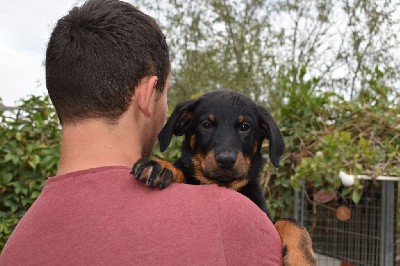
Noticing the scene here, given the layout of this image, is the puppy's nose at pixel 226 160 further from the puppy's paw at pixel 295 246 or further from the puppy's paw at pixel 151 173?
the puppy's paw at pixel 151 173

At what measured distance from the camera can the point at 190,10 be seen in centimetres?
1481

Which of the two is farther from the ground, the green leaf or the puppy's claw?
the puppy's claw

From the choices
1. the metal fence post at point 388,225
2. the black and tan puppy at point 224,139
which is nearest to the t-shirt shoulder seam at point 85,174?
the black and tan puppy at point 224,139

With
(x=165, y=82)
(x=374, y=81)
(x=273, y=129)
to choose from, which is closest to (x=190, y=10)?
(x=374, y=81)

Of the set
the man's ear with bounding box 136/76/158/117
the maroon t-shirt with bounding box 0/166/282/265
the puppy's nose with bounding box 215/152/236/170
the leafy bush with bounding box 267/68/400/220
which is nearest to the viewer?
the maroon t-shirt with bounding box 0/166/282/265

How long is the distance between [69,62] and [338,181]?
3.05 meters

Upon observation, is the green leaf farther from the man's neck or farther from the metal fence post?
the man's neck

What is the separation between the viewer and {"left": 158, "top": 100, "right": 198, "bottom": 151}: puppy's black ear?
2.58 meters

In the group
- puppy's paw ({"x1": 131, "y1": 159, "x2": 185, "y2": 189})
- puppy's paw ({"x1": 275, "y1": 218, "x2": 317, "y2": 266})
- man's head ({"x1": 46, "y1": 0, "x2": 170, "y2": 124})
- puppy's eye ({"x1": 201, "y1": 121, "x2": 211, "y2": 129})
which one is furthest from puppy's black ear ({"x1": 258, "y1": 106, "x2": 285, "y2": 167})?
man's head ({"x1": 46, "y1": 0, "x2": 170, "y2": 124})

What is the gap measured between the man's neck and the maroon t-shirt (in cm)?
4

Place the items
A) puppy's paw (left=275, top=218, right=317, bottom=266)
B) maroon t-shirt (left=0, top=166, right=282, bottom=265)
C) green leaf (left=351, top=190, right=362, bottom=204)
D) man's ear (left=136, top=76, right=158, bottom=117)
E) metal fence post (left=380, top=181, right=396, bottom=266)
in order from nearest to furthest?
1. maroon t-shirt (left=0, top=166, right=282, bottom=265)
2. man's ear (left=136, top=76, right=158, bottom=117)
3. puppy's paw (left=275, top=218, right=317, bottom=266)
4. green leaf (left=351, top=190, right=362, bottom=204)
5. metal fence post (left=380, top=181, right=396, bottom=266)

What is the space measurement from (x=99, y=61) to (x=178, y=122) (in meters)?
1.28

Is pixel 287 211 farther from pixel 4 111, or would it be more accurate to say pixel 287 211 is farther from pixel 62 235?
A: pixel 62 235

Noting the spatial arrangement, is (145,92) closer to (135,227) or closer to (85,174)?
(85,174)
